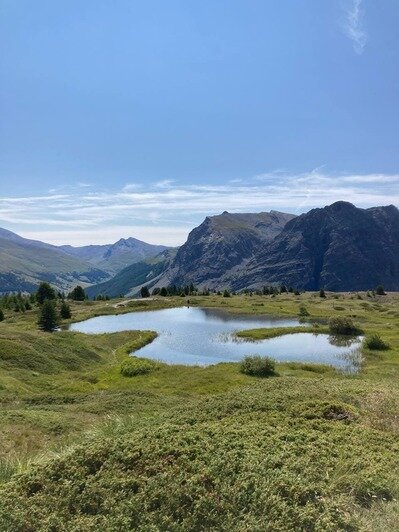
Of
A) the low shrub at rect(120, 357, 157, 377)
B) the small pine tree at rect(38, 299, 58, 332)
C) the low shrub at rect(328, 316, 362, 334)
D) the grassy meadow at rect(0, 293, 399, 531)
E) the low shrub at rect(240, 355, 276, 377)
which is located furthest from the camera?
the small pine tree at rect(38, 299, 58, 332)

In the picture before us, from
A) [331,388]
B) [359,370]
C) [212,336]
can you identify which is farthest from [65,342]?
[331,388]

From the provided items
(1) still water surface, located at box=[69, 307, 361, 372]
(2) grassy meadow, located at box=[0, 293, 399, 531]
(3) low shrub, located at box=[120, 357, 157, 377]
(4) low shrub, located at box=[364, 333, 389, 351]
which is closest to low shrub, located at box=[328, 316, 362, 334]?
(1) still water surface, located at box=[69, 307, 361, 372]

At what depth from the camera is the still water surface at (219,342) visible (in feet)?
219

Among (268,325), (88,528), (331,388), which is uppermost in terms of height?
(88,528)

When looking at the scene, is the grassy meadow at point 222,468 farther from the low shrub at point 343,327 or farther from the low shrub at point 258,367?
the low shrub at point 343,327

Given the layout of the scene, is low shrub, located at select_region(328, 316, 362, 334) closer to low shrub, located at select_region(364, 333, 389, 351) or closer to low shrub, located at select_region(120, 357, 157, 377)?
low shrub, located at select_region(364, 333, 389, 351)

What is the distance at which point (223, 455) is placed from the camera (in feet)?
38.9

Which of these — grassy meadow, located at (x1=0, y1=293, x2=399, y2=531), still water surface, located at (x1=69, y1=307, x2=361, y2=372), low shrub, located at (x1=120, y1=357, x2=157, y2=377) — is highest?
grassy meadow, located at (x1=0, y1=293, x2=399, y2=531)

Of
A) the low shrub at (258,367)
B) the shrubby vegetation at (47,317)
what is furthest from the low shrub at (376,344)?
the shrubby vegetation at (47,317)

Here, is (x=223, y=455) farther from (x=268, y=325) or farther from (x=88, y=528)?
(x=268, y=325)

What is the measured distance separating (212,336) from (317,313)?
44.6m

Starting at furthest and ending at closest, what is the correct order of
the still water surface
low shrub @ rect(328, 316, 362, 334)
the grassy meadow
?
low shrub @ rect(328, 316, 362, 334), the still water surface, the grassy meadow

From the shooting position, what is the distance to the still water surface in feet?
219

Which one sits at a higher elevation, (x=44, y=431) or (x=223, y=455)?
(x=223, y=455)
